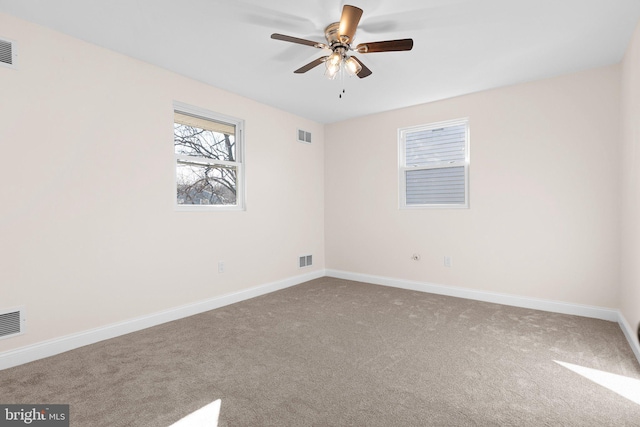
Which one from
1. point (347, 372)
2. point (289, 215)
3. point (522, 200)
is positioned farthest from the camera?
point (289, 215)

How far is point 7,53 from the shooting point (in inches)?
91.4

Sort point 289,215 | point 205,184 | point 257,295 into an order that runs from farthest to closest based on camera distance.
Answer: point 289,215
point 257,295
point 205,184

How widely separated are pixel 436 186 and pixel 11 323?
14.8ft

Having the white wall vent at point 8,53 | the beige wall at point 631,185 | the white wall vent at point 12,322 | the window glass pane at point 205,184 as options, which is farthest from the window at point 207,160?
the beige wall at point 631,185

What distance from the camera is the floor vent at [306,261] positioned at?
4992 millimetres

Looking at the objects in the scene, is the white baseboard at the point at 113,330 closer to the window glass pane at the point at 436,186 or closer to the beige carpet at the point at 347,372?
the beige carpet at the point at 347,372

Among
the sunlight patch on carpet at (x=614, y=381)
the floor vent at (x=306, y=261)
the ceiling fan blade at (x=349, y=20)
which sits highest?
the ceiling fan blade at (x=349, y=20)

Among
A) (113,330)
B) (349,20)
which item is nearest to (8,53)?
(113,330)

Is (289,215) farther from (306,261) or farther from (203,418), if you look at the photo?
(203,418)

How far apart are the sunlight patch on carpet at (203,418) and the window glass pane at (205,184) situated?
225 centimetres

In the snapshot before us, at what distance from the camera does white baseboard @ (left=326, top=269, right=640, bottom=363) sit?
118 inches

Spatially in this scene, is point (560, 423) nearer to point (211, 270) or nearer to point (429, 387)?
point (429, 387)

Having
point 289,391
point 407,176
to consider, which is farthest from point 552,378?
point 407,176

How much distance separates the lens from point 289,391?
1.98m
